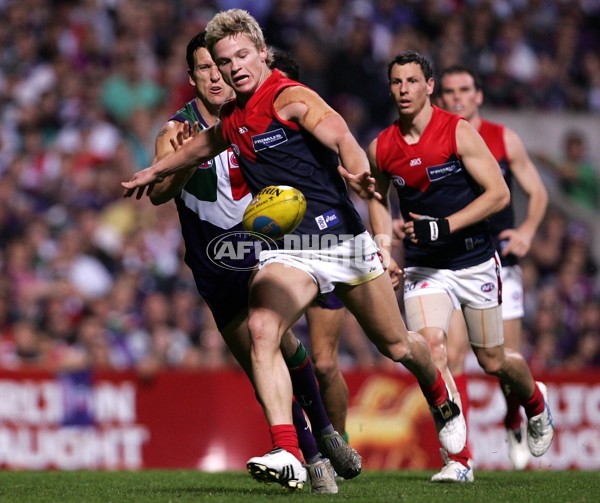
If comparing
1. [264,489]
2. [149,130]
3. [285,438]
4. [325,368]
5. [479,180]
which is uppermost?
[149,130]

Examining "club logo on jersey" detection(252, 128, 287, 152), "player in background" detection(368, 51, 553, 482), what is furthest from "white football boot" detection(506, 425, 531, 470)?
"club logo on jersey" detection(252, 128, 287, 152)

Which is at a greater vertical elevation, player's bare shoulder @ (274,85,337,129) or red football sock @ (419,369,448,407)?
player's bare shoulder @ (274,85,337,129)

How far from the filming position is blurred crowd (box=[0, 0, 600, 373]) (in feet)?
42.0

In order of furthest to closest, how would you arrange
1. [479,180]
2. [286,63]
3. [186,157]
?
[286,63] < [479,180] < [186,157]

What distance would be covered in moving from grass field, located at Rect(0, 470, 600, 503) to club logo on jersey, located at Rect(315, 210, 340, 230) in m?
1.47

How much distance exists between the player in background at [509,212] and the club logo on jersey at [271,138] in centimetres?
312

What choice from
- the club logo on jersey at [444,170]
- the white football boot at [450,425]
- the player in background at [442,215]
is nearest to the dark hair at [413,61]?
the player in background at [442,215]

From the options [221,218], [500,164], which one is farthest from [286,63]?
[500,164]

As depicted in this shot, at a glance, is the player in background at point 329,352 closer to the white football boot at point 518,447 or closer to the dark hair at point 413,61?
the dark hair at point 413,61

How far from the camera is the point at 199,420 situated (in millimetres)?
11453

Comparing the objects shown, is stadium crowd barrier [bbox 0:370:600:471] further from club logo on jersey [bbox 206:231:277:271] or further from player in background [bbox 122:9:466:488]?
player in background [bbox 122:9:466:488]

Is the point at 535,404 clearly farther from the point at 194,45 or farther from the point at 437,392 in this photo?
the point at 194,45

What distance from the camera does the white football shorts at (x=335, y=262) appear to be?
21.2 feet

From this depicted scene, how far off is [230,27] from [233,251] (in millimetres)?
1700
